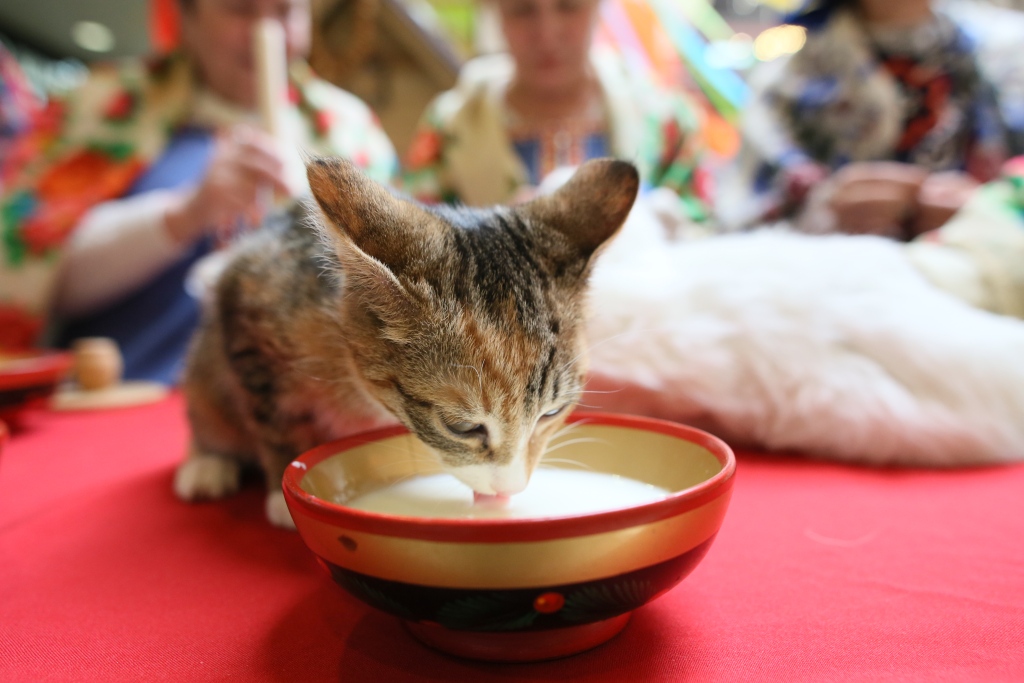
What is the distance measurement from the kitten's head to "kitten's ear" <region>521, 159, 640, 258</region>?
0.04 metres

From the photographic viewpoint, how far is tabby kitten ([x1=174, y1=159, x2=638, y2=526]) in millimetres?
517

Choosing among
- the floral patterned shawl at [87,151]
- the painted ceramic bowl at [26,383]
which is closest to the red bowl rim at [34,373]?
the painted ceramic bowl at [26,383]

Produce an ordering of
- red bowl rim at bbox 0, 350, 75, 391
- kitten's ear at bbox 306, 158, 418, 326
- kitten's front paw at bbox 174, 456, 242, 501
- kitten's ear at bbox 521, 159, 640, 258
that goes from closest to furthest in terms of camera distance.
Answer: kitten's ear at bbox 306, 158, 418, 326 → kitten's ear at bbox 521, 159, 640, 258 → kitten's front paw at bbox 174, 456, 242, 501 → red bowl rim at bbox 0, 350, 75, 391

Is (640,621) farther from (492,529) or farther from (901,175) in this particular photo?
(901,175)

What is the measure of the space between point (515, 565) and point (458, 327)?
8.0 inches

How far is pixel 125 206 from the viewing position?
4.77 ft

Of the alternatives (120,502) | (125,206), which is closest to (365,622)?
(120,502)

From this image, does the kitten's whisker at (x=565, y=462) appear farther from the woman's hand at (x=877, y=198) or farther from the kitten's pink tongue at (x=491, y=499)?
the woman's hand at (x=877, y=198)

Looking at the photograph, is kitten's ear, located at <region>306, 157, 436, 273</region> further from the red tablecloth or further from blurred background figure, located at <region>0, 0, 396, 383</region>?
blurred background figure, located at <region>0, 0, 396, 383</region>

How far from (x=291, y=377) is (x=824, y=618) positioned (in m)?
0.56

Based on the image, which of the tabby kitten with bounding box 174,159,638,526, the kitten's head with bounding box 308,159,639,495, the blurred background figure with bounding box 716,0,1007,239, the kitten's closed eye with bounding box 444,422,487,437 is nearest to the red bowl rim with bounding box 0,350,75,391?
the tabby kitten with bounding box 174,159,638,526

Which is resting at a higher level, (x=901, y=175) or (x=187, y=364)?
(x=901, y=175)

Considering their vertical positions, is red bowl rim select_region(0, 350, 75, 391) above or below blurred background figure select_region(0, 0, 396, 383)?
below

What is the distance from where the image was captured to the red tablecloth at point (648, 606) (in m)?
0.44
